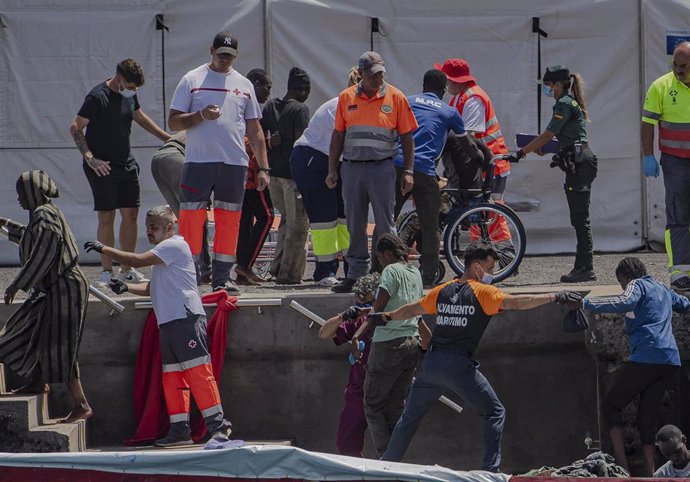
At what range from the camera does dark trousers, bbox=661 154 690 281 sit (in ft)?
36.8

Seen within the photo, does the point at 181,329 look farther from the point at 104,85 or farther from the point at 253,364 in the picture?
the point at 104,85

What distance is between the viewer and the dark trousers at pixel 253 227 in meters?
12.4

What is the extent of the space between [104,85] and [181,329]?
280cm

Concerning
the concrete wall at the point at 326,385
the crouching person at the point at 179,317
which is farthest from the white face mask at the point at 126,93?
the crouching person at the point at 179,317

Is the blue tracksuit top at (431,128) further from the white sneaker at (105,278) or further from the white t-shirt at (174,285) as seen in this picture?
the white sneaker at (105,278)

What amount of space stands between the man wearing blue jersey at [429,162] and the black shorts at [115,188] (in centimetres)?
222

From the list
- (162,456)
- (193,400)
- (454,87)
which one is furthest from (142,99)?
(162,456)

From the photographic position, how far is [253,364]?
1119cm

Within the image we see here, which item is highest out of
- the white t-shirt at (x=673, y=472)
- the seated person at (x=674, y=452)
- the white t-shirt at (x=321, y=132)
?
the white t-shirt at (x=321, y=132)

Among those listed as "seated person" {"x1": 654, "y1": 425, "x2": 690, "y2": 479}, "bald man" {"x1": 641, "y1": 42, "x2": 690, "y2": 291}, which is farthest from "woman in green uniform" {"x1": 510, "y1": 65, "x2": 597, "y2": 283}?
"seated person" {"x1": 654, "y1": 425, "x2": 690, "y2": 479}

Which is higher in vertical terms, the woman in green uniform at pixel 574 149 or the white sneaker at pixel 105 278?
the woman in green uniform at pixel 574 149

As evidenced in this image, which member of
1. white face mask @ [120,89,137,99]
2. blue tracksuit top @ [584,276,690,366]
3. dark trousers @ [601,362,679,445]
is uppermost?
white face mask @ [120,89,137,99]

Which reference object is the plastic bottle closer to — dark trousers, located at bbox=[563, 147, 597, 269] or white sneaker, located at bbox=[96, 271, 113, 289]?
white sneaker, located at bbox=[96, 271, 113, 289]

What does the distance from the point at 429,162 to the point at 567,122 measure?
127 cm
